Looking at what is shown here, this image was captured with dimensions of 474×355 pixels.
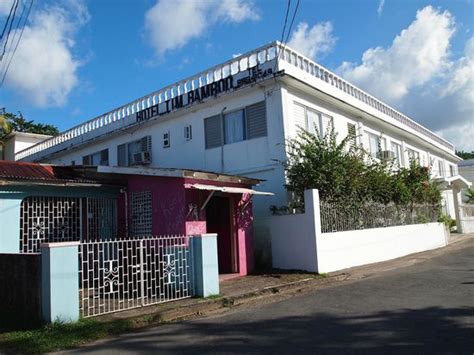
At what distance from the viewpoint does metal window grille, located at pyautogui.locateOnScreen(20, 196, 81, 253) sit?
10.8 m

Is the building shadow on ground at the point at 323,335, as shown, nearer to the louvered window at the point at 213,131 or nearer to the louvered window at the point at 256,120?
the louvered window at the point at 256,120

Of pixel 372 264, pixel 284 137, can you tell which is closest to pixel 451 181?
pixel 372 264

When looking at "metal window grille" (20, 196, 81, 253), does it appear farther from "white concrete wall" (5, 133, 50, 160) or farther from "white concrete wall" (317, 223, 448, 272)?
"white concrete wall" (5, 133, 50, 160)

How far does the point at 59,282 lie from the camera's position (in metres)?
6.79

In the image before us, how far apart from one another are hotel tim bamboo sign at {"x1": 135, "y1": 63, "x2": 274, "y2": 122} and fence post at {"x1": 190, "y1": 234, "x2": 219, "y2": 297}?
21.3 feet

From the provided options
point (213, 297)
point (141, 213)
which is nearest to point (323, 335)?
point (213, 297)

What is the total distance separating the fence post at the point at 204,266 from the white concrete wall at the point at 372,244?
375cm

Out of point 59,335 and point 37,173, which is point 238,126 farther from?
point 59,335

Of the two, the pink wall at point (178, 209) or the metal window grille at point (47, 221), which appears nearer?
the pink wall at point (178, 209)

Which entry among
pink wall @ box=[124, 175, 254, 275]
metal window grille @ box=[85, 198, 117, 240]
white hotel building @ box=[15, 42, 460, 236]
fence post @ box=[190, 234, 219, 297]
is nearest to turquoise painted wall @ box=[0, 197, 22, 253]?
metal window grille @ box=[85, 198, 117, 240]

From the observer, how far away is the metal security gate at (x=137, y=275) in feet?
25.6

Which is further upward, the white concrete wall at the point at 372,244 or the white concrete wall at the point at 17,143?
the white concrete wall at the point at 17,143

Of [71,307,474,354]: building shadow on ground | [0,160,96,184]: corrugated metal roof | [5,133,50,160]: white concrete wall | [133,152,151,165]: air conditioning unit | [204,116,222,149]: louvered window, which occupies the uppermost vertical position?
[5,133,50,160]: white concrete wall

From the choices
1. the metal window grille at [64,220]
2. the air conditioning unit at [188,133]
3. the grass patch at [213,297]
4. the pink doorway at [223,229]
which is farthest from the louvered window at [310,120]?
the grass patch at [213,297]
